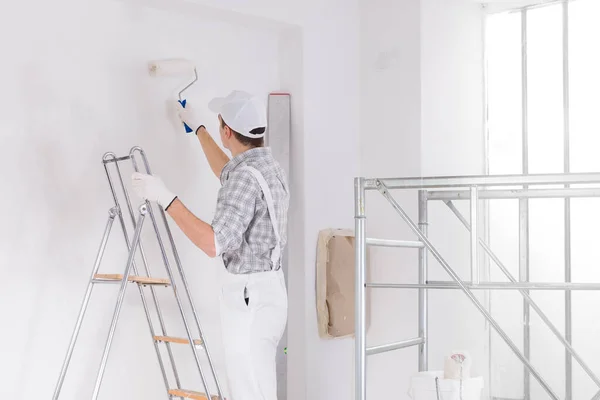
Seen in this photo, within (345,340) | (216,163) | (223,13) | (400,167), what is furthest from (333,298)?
(223,13)

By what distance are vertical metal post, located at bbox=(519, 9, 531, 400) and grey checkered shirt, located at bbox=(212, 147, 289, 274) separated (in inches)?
36.6

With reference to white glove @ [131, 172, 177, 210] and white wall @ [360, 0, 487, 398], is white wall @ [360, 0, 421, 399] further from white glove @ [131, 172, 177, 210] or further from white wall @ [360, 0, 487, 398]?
white glove @ [131, 172, 177, 210]

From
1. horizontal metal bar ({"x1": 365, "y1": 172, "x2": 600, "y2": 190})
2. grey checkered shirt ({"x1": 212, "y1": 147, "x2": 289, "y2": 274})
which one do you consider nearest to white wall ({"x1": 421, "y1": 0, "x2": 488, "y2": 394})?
horizontal metal bar ({"x1": 365, "y1": 172, "x2": 600, "y2": 190})

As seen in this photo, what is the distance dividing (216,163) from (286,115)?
63 centimetres

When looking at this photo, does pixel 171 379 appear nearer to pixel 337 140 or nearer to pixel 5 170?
pixel 5 170

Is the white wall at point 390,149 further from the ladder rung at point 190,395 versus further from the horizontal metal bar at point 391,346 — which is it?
the ladder rung at point 190,395

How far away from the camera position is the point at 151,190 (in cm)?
300

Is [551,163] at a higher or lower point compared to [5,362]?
higher

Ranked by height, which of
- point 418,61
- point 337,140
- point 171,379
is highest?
point 418,61

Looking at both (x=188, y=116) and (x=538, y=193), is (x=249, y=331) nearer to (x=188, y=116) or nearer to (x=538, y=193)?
(x=188, y=116)

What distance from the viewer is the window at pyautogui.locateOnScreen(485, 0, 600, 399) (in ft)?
8.93

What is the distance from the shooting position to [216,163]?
12.1 ft

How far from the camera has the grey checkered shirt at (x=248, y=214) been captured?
3.01 meters

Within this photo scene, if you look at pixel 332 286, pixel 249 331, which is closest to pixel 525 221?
pixel 249 331
